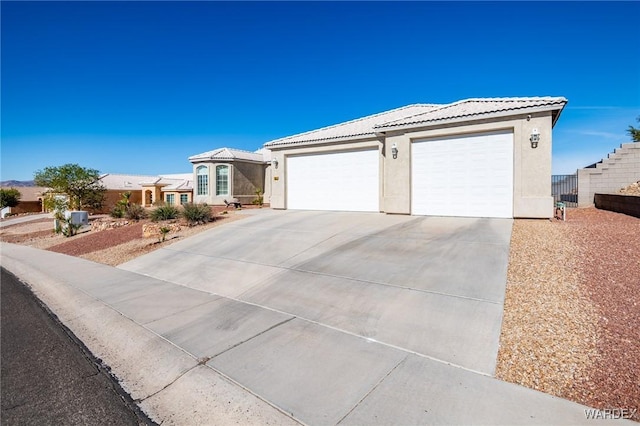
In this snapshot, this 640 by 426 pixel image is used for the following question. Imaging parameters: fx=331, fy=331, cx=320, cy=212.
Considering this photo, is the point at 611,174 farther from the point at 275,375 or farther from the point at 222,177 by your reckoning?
the point at 222,177

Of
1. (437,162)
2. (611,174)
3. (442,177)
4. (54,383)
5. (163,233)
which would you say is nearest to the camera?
(54,383)

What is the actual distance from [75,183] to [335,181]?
26555 millimetres

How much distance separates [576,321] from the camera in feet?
14.1

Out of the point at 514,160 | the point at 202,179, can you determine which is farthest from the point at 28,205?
the point at 514,160

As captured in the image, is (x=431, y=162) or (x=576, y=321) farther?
(x=431, y=162)

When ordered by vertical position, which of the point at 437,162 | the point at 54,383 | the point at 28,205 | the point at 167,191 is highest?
the point at 437,162

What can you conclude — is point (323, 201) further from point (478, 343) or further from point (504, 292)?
point (478, 343)

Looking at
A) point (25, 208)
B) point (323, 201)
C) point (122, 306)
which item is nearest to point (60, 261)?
point (122, 306)

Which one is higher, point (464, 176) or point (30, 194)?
point (30, 194)

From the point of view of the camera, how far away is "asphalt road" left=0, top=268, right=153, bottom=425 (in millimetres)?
3277

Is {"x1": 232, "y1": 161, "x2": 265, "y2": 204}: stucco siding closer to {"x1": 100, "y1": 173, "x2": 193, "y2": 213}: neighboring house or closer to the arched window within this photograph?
the arched window

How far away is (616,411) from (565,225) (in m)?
8.23

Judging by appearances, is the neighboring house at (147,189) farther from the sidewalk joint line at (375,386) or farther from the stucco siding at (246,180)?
the sidewalk joint line at (375,386)

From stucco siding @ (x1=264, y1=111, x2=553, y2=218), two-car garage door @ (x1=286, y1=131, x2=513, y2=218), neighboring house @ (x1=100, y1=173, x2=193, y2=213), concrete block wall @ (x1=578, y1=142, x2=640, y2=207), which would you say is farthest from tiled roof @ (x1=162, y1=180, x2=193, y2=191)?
concrete block wall @ (x1=578, y1=142, x2=640, y2=207)
